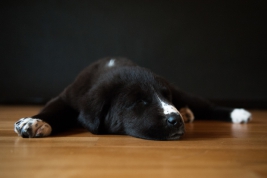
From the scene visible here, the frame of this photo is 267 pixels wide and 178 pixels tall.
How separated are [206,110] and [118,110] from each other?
3.64ft

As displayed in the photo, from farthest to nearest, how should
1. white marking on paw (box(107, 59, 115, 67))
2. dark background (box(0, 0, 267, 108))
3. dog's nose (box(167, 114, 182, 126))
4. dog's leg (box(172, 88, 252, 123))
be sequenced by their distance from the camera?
dark background (box(0, 0, 267, 108)) → dog's leg (box(172, 88, 252, 123)) → white marking on paw (box(107, 59, 115, 67)) → dog's nose (box(167, 114, 182, 126))

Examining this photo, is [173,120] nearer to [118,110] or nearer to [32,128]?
[118,110]

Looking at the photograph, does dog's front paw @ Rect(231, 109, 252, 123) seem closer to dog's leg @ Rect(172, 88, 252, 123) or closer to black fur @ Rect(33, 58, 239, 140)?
dog's leg @ Rect(172, 88, 252, 123)

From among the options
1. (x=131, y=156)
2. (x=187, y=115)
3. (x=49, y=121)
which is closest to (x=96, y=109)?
(x=49, y=121)

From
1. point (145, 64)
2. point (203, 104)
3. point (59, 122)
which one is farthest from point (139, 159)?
point (145, 64)

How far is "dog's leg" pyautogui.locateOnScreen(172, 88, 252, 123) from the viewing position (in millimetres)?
2465

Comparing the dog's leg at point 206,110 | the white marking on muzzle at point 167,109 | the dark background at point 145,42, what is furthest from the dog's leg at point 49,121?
the dark background at point 145,42

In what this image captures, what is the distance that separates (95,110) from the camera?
182 cm

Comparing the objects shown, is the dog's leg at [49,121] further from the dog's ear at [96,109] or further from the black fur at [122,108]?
the dog's ear at [96,109]

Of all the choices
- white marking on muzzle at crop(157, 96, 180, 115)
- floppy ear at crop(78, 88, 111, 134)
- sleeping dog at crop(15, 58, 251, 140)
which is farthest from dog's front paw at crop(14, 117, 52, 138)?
white marking on muzzle at crop(157, 96, 180, 115)

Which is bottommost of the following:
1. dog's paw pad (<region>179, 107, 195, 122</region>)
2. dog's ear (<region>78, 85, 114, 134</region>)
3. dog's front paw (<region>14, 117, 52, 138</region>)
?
dog's paw pad (<region>179, 107, 195, 122</region>)

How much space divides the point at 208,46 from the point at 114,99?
7.24 ft

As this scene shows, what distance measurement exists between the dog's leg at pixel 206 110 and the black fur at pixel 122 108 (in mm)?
637

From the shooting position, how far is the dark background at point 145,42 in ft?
12.1
